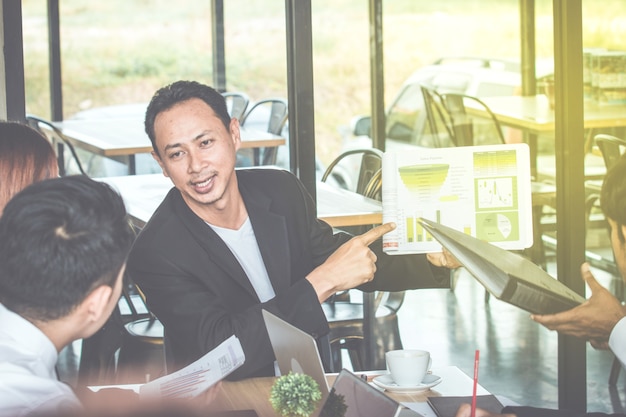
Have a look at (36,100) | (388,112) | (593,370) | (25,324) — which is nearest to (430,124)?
(388,112)

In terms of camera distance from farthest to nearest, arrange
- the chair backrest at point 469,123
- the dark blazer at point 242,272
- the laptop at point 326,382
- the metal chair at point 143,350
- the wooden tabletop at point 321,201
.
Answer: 1. the chair backrest at point 469,123
2. the wooden tabletop at point 321,201
3. the metal chair at point 143,350
4. the dark blazer at point 242,272
5. the laptop at point 326,382

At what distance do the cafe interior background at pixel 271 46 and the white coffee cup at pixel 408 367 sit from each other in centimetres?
168

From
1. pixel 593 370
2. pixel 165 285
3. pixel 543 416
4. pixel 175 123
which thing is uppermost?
pixel 175 123

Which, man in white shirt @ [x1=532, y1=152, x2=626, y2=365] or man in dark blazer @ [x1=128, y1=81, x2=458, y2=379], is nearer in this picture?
man in white shirt @ [x1=532, y1=152, x2=626, y2=365]

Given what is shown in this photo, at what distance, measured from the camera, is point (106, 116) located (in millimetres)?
4031

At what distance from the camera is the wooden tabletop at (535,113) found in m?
4.11

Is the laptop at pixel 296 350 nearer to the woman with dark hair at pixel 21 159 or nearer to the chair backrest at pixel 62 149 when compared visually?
the woman with dark hair at pixel 21 159

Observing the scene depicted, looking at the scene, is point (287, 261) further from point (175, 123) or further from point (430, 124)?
point (430, 124)

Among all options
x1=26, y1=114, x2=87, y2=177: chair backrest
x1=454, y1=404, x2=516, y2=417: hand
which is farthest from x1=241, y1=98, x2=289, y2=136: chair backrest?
x1=454, y1=404, x2=516, y2=417: hand

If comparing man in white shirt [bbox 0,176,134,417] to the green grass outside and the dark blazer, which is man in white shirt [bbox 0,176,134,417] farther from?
the green grass outside

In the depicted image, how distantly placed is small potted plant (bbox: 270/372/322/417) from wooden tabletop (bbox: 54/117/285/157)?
2114mm

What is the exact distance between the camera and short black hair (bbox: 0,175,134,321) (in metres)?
1.61

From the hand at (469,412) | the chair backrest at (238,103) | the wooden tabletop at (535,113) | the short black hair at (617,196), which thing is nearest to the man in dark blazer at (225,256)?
the short black hair at (617,196)

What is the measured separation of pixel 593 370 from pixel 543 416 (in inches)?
94.0
